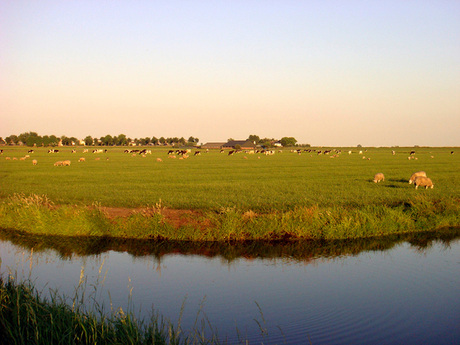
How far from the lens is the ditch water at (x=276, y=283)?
9688 mm

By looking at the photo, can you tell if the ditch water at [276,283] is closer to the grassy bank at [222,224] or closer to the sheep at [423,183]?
the grassy bank at [222,224]

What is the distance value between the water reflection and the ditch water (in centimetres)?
4

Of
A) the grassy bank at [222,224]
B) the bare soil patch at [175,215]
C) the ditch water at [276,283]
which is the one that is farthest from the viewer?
the bare soil patch at [175,215]

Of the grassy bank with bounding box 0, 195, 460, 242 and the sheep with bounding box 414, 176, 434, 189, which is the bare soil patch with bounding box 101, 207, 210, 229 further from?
the sheep with bounding box 414, 176, 434, 189

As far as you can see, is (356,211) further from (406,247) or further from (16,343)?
(16,343)

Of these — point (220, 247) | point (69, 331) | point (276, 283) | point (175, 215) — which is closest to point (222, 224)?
point (220, 247)

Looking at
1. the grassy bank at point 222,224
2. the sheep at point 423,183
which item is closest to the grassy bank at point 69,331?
the grassy bank at point 222,224

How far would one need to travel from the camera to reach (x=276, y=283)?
12719mm

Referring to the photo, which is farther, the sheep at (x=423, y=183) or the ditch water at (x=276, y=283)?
the sheep at (x=423, y=183)

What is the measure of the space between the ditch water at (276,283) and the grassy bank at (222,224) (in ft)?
2.13

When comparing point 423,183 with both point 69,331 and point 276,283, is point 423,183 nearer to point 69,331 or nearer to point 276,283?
point 276,283

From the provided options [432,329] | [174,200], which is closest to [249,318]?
[432,329]

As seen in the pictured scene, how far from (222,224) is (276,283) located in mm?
5110

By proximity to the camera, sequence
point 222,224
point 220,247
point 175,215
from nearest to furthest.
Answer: point 220,247
point 222,224
point 175,215
